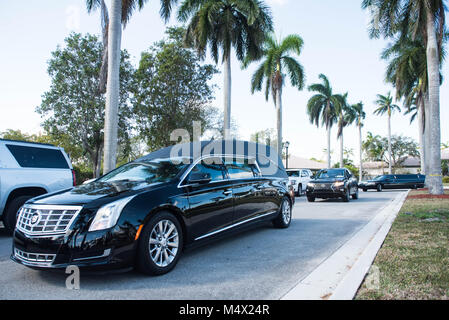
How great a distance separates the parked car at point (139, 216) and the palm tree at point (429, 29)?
589 inches

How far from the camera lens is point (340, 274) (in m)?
3.97

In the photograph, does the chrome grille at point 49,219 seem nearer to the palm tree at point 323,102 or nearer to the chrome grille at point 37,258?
the chrome grille at point 37,258

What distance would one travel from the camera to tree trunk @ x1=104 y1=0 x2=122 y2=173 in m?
12.2

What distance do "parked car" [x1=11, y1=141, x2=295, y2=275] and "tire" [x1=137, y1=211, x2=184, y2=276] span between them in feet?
0.04

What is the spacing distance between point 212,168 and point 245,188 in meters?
0.89

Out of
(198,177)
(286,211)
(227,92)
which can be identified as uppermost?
(227,92)

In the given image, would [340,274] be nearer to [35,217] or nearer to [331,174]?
[35,217]

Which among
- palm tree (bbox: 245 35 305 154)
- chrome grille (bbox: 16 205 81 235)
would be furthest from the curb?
palm tree (bbox: 245 35 305 154)

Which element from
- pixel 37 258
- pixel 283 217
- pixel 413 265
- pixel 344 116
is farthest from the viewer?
pixel 344 116

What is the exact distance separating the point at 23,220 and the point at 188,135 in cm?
2298

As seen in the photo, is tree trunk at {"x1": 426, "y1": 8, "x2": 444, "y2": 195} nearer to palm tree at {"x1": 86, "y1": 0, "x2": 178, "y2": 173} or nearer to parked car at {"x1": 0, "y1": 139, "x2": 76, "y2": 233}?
palm tree at {"x1": 86, "y1": 0, "x2": 178, "y2": 173}

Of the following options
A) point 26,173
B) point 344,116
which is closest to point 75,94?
point 26,173

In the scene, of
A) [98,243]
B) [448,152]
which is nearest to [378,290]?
[98,243]
